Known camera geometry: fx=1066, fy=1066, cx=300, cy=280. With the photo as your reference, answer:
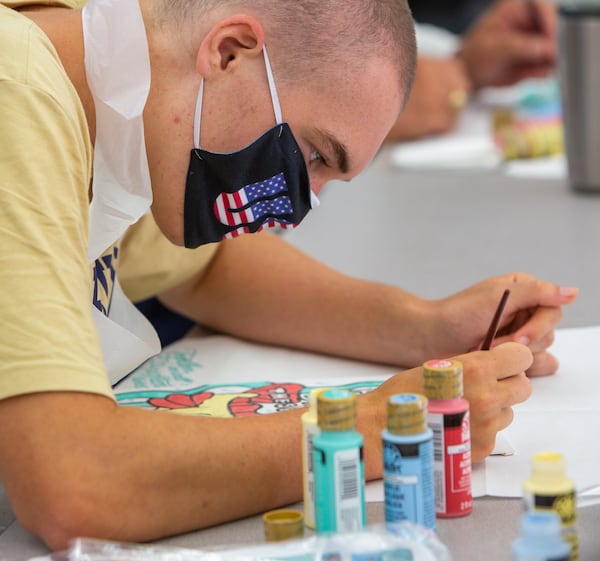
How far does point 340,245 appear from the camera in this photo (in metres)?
2.12

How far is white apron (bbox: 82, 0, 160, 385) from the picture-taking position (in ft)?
3.95

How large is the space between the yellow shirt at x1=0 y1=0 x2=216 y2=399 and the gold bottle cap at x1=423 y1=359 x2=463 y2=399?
304mm

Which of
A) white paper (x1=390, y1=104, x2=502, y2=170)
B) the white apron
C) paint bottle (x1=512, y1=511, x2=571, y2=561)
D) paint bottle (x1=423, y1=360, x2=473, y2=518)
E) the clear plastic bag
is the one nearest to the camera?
paint bottle (x1=512, y1=511, x2=571, y2=561)

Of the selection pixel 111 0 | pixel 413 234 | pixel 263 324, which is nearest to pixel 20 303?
pixel 111 0

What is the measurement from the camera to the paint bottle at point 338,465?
914mm

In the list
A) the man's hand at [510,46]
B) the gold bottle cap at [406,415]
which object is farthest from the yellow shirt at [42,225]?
the man's hand at [510,46]

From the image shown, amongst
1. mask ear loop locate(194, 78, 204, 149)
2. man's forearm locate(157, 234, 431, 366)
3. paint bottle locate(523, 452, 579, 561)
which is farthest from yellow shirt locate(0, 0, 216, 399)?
man's forearm locate(157, 234, 431, 366)

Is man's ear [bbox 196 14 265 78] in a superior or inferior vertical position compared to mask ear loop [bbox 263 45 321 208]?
superior

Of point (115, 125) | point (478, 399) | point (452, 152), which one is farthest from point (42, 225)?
point (452, 152)

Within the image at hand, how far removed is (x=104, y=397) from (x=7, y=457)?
10 centimetres

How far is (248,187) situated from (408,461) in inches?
19.1

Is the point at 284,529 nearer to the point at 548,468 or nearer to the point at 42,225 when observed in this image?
the point at 548,468

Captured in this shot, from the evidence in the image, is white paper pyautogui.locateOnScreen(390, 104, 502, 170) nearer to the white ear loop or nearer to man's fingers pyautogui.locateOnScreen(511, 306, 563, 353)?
man's fingers pyautogui.locateOnScreen(511, 306, 563, 353)

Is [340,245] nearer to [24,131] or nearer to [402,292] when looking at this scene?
[402,292]
